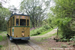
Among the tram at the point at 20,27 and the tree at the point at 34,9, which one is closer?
the tram at the point at 20,27

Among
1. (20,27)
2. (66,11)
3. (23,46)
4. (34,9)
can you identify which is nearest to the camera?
(66,11)

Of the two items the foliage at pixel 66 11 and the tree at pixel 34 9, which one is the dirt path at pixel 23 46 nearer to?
the foliage at pixel 66 11

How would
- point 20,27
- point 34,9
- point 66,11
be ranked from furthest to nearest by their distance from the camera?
1. point 34,9
2. point 20,27
3. point 66,11

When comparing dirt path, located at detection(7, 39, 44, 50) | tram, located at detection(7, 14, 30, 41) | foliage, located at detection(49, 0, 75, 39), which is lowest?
dirt path, located at detection(7, 39, 44, 50)

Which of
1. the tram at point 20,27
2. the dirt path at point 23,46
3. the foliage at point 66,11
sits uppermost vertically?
the foliage at point 66,11

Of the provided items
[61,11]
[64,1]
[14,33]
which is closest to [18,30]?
[14,33]

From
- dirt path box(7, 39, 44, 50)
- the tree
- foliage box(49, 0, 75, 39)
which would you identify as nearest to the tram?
dirt path box(7, 39, 44, 50)

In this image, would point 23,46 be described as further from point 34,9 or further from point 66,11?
point 34,9

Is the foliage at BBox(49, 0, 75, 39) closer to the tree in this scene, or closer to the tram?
the tram

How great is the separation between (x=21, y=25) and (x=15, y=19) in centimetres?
93

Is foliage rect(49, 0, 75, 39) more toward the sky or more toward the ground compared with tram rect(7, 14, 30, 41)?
more toward the sky

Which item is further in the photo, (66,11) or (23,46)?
(23,46)

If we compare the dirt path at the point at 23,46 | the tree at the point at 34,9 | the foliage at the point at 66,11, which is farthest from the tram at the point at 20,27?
the tree at the point at 34,9

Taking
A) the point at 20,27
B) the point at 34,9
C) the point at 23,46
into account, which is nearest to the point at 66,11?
the point at 20,27
